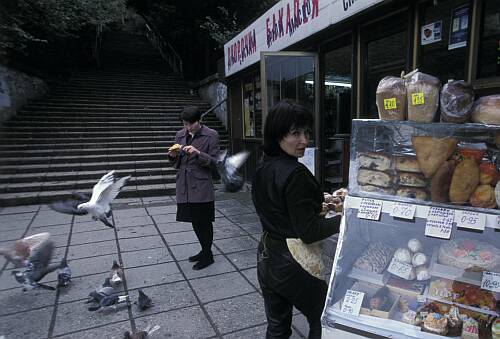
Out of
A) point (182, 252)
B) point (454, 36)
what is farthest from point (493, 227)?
point (182, 252)

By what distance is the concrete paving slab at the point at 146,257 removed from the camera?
3855 millimetres

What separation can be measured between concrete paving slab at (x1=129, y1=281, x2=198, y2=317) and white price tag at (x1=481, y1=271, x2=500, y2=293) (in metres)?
2.23

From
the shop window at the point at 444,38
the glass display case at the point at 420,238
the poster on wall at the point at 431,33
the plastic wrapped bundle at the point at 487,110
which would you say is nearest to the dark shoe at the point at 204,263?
the glass display case at the point at 420,238

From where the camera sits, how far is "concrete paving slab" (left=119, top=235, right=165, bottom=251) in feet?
14.3

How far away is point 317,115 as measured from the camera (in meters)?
5.29

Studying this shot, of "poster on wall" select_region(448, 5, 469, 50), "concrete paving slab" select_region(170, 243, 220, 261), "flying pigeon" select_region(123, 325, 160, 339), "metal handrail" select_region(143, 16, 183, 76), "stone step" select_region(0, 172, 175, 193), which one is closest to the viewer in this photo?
"flying pigeon" select_region(123, 325, 160, 339)

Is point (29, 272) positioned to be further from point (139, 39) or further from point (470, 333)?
point (139, 39)

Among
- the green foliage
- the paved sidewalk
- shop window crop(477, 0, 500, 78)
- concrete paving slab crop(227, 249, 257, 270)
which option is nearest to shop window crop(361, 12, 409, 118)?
shop window crop(477, 0, 500, 78)

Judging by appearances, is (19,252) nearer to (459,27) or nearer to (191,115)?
(191,115)

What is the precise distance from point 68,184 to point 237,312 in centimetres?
615

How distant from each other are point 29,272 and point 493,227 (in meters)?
3.47

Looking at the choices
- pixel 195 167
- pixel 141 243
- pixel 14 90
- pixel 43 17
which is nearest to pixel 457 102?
pixel 195 167

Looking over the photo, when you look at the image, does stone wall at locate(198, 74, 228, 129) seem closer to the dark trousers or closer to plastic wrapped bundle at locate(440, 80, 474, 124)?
the dark trousers

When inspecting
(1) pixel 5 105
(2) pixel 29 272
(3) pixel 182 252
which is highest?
(1) pixel 5 105
